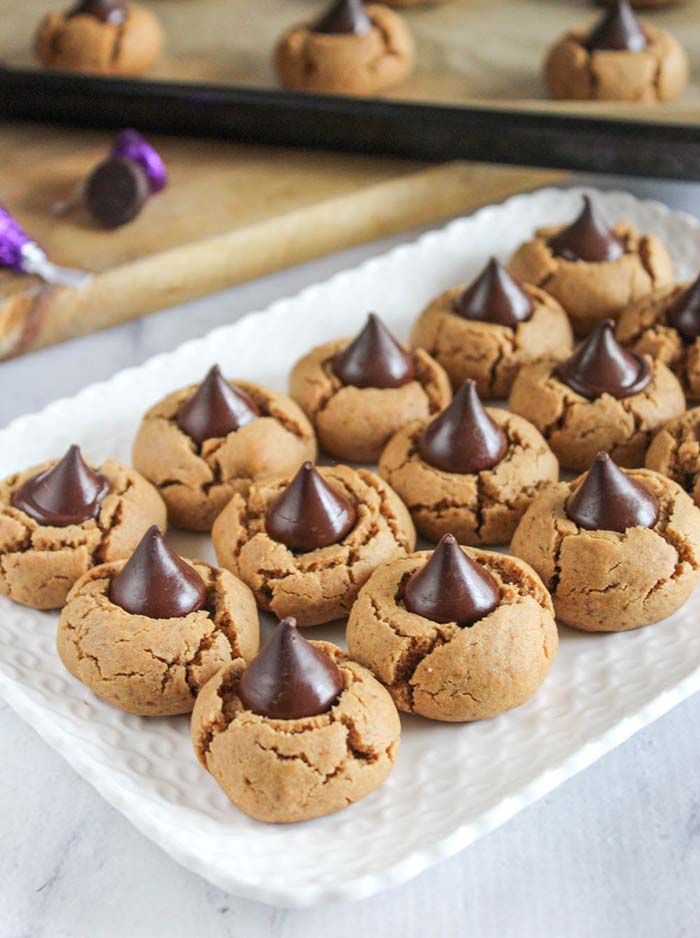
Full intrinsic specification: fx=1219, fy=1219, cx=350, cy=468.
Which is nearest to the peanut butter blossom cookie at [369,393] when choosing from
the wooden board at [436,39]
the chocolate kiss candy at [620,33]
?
the wooden board at [436,39]

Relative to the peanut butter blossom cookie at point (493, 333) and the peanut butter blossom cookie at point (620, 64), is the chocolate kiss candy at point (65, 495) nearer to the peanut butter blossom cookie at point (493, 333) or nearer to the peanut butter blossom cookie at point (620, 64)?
the peanut butter blossom cookie at point (493, 333)

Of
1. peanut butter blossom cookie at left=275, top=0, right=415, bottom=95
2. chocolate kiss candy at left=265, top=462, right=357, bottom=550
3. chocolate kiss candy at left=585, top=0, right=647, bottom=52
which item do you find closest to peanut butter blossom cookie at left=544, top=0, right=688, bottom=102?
chocolate kiss candy at left=585, top=0, right=647, bottom=52

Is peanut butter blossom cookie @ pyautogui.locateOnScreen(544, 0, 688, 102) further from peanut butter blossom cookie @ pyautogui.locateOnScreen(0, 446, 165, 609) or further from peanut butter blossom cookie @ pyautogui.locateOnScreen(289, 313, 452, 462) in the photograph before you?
peanut butter blossom cookie @ pyautogui.locateOnScreen(0, 446, 165, 609)

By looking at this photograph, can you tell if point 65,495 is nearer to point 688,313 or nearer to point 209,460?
point 209,460

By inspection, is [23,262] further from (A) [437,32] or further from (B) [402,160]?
(A) [437,32]

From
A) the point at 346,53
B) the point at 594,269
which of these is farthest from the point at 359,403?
the point at 346,53

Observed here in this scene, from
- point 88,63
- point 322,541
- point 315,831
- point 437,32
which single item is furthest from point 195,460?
point 437,32

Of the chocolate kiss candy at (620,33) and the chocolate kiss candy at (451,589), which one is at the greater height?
the chocolate kiss candy at (620,33)
